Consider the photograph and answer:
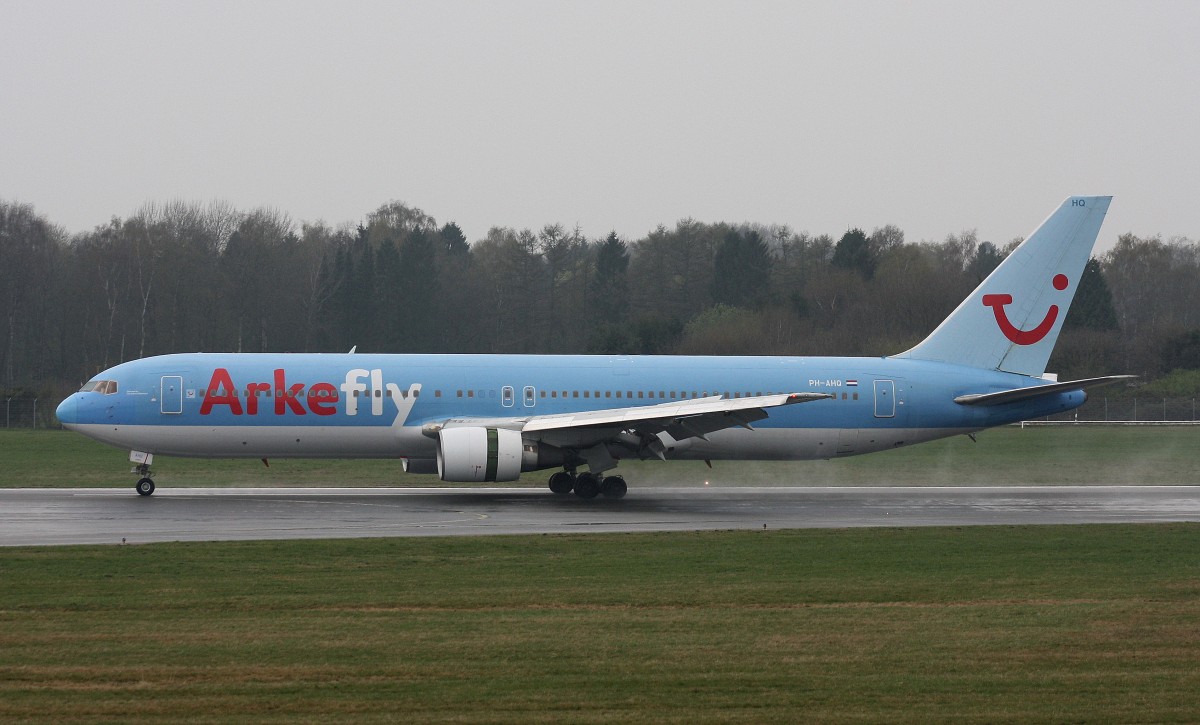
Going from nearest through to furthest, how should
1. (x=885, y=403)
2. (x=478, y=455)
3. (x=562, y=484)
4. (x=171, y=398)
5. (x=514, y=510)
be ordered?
(x=514, y=510)
(x=478, y=455)
(x=171, y=398)
(x=562, y=484)
(x=885, y=403)

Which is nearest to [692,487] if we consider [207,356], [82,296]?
[207,356]

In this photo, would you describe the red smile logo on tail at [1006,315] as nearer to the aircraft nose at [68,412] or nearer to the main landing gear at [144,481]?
the main landing gear at [144,481]

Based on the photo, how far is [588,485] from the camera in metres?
31.6

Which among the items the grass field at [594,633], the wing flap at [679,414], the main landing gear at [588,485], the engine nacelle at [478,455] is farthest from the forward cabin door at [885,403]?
the grass field at [594,633]

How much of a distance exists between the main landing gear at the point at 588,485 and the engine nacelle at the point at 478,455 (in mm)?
2699

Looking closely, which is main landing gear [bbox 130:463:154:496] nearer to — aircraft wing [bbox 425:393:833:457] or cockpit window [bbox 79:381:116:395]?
cockpit window [bbox 79:381:116:395]

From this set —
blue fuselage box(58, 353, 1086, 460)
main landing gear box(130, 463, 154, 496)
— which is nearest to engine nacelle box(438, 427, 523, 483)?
blue fuselage box(58, 353, 1086, 460)

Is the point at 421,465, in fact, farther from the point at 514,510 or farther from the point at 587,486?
the point at 514,510

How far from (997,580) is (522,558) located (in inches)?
265

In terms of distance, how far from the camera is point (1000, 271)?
35.7 metres

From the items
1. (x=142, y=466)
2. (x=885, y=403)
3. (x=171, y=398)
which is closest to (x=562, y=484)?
(x=885, y=403)

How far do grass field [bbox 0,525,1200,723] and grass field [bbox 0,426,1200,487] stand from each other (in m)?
17.7

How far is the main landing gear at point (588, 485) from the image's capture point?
1244 inches

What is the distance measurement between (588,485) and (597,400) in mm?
2325
